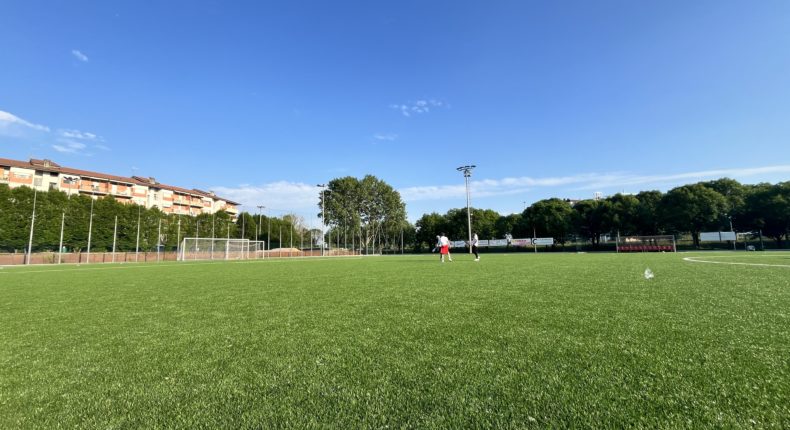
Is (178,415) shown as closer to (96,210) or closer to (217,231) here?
(96,210)

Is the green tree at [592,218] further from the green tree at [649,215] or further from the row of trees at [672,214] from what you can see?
the green tree at [649,215]

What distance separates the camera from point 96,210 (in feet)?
134

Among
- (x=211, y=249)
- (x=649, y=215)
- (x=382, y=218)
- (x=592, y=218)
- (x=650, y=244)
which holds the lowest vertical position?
(x=650, y=244)

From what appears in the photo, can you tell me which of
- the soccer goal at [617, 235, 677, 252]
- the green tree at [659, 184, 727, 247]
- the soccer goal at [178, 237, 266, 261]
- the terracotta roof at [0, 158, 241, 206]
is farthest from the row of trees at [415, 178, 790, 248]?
the terracotta roof at [0, 158, 241, 206]

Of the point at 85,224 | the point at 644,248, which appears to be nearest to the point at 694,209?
the point at 644,248

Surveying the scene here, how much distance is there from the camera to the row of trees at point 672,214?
47.4m

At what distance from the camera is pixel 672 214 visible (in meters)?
50.2

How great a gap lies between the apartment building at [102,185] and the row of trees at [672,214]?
58706mm

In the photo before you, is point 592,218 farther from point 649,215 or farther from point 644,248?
point 644,248

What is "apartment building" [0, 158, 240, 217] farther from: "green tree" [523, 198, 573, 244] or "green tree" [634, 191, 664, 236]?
"green tree" [634, 191, 664, 236]

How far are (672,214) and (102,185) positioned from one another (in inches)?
3683

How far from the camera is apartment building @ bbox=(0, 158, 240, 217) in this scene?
53844 mm

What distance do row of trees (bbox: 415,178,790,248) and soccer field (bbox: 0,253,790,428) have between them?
57.0m

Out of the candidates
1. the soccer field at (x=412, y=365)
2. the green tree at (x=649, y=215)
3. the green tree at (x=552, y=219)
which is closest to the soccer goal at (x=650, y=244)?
the green tree at (x=649, y=215)
